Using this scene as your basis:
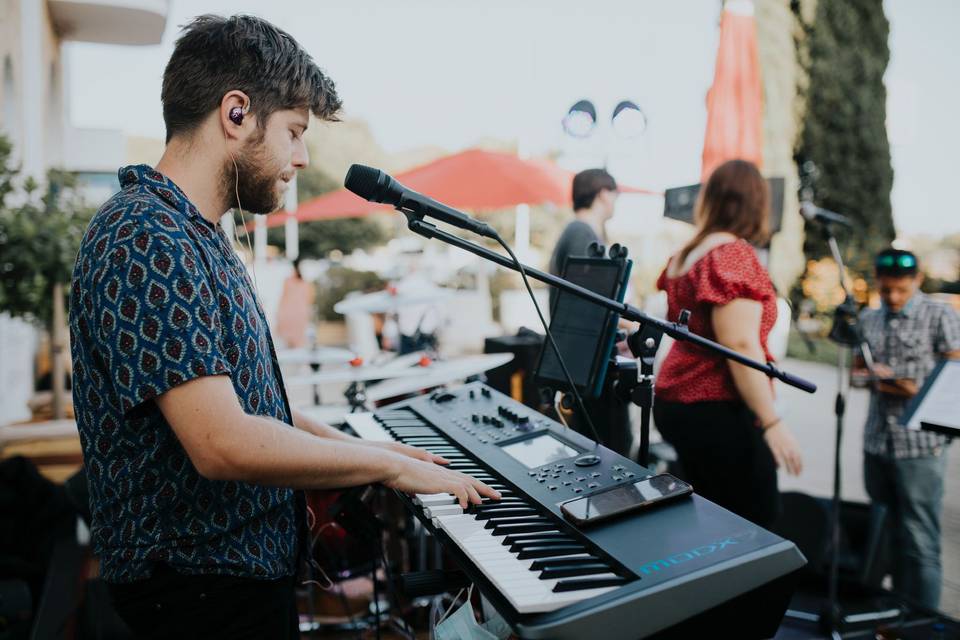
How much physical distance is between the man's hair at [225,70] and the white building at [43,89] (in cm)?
353

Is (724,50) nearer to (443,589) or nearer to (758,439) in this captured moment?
Result: (758,439)

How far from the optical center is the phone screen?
121 centimetres

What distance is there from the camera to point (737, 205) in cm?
251

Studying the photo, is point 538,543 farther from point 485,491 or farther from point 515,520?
point 485,491

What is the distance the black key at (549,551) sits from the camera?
1.14 m

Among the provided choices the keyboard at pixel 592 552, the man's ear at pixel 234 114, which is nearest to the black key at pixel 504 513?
the keyboard at pixel 592 552

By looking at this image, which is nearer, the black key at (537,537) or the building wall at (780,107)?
the black key at (537,537)

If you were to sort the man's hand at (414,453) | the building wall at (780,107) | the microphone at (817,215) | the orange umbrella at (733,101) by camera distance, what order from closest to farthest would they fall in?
the man's hand at (414,453) < the microphone at (817,215) < the orange umbrella at (733,101) < the building wall at (780,107)

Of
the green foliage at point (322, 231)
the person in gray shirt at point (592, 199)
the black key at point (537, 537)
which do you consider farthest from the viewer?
the green foliage at point (322, 231)

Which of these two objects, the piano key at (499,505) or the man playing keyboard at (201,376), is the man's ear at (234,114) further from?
the piano key at (499,505)

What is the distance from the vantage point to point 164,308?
3.55 ft

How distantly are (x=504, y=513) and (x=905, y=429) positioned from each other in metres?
2.54

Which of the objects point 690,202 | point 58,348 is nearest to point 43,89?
point 58,348

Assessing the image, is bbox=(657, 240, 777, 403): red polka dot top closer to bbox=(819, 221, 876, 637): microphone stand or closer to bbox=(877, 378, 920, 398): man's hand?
bbox=(819, 221, 876, 637): microphone stand
